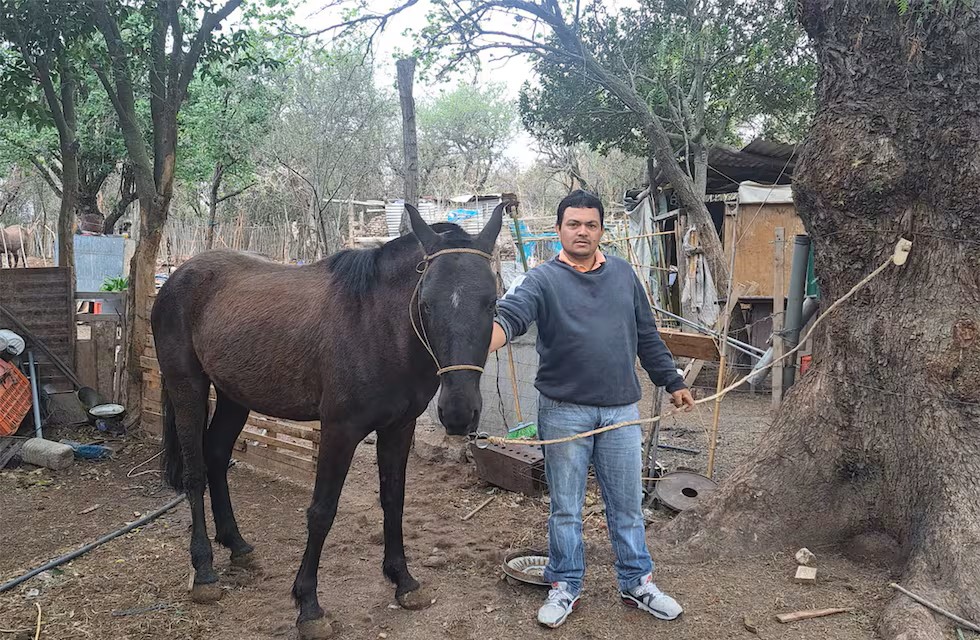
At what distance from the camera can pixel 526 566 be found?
12.2ft

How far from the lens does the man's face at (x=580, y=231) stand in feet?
9.94

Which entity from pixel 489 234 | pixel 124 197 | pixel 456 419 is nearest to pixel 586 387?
pixel 456 419

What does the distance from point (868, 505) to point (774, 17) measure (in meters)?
10.1

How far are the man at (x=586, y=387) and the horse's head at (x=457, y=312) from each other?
0.19m

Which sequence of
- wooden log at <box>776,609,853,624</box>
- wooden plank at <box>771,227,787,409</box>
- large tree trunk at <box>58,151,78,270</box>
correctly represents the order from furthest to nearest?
1. large tree trunk at <box>58,151,78,270</box>
2. wooden plank at <box>771,227,787,409</box>
3. wooden log at <box>776,609,853,624</box>

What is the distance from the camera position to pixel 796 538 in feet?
11.4

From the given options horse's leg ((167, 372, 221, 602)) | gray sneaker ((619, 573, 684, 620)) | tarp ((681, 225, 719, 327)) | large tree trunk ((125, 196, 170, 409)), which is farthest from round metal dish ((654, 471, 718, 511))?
tarp ((681, 225, 719, 327))

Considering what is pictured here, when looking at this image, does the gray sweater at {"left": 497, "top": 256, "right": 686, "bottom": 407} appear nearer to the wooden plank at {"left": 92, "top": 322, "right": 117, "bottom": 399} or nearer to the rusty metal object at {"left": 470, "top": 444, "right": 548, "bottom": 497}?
the rusty metal object at {"left": 470, "top": 444, "right": 548, "bottom": 497}

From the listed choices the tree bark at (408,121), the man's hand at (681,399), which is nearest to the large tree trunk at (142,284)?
the tree bark at (408,121)

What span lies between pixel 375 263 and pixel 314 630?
1.86m

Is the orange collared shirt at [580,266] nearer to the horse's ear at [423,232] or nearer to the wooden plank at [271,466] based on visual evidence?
the horse's ear at [423,232]

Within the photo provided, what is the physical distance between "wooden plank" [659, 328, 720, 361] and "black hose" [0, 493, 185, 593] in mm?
3950

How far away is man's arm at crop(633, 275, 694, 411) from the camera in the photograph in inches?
126

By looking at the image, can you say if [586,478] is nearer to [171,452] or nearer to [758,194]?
[171,452]
